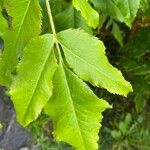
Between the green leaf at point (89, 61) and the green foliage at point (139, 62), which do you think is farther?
the green foliage at point (139, 62)

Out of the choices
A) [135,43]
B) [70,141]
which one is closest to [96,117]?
[70,141]

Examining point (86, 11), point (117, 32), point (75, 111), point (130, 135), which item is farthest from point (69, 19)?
point (130, 135)

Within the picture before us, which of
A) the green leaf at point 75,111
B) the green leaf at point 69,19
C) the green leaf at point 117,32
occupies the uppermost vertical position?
the green leaf at point 75,111

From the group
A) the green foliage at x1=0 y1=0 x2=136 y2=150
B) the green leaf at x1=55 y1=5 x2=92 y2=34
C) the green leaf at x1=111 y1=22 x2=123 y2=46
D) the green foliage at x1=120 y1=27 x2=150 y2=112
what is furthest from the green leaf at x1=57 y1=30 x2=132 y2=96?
the green leaf at x1=111 y1=22 x2=123 y2=46

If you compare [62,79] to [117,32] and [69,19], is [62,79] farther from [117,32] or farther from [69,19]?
[117,32]

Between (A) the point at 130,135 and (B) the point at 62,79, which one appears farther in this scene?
(A) the point at 130,135

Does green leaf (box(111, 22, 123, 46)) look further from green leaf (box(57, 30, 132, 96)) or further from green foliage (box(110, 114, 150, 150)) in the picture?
green leaf (box(57, 30, 132, 96))

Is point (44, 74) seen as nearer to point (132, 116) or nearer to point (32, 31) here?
point (32, 31)

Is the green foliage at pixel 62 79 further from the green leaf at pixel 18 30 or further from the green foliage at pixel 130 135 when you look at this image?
the green foliage at pixel 130 135

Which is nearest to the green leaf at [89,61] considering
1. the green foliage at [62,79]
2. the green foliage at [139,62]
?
the green foliage at [62,79]
